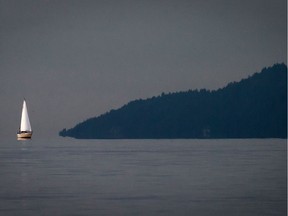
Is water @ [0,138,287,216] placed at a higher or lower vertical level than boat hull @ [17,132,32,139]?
lower

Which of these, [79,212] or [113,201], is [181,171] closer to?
[113,201]

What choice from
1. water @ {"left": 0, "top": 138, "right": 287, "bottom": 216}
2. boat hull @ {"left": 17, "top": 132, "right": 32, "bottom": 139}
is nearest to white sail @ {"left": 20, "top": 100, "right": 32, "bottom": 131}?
boat hull @ {"left": 17, "top": 132, "right": 32, "bottom": 139}

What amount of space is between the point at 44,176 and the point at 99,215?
20510mm

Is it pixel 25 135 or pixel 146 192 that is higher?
pixel 25 135

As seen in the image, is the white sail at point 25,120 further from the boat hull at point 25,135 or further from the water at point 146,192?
the water at point 146,192

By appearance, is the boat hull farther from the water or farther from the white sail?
the water

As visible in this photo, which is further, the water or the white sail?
the white sail

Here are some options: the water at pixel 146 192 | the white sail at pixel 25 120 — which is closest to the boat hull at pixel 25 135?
the white sail at pixel 25 120

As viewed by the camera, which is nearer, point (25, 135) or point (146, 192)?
point (146, 192)

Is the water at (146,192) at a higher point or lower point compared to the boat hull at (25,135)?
lower

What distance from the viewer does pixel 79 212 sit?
28.5 metres

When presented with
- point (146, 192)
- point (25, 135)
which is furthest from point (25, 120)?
point (146, 192)

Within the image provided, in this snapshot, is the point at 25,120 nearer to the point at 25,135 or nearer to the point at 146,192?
the point at 25,135

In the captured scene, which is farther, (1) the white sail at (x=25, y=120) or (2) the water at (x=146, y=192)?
(1) the white sail at (x=25, y=120)
